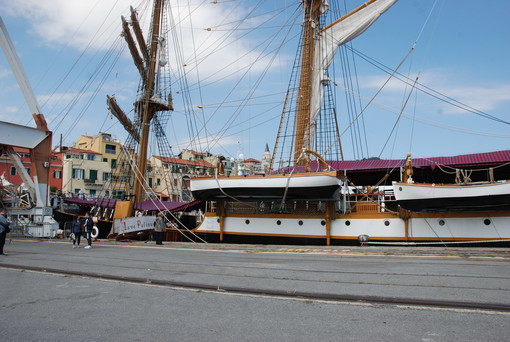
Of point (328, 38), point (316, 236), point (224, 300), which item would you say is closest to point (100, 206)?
point (316, 236)

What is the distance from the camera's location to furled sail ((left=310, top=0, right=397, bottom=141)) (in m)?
25.3

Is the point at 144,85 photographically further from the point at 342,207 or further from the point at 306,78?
the point at 342,207

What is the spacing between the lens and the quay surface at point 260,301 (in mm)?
4625

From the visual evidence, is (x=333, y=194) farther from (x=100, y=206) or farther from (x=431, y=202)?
(x=100, y=206)

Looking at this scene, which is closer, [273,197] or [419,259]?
[419,259]

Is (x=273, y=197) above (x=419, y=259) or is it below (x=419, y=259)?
above

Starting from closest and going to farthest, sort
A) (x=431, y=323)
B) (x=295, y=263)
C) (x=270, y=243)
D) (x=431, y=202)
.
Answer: (x=431, y=323) < (x=295, y=263) < (x=431, y=202) < (x=270, y=243)

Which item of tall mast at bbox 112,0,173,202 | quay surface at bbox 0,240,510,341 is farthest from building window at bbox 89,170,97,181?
quay surface at bbox 0,240,510,341

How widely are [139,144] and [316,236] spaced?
16.6m

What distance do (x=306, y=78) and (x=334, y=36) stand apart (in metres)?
3.63

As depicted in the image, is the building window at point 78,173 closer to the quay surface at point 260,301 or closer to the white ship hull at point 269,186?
the white ship hull at point 269,186

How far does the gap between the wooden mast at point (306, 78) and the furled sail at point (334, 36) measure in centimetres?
49

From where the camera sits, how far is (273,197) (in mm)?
18375

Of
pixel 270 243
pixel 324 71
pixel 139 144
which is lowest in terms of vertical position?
pixel 270 243
